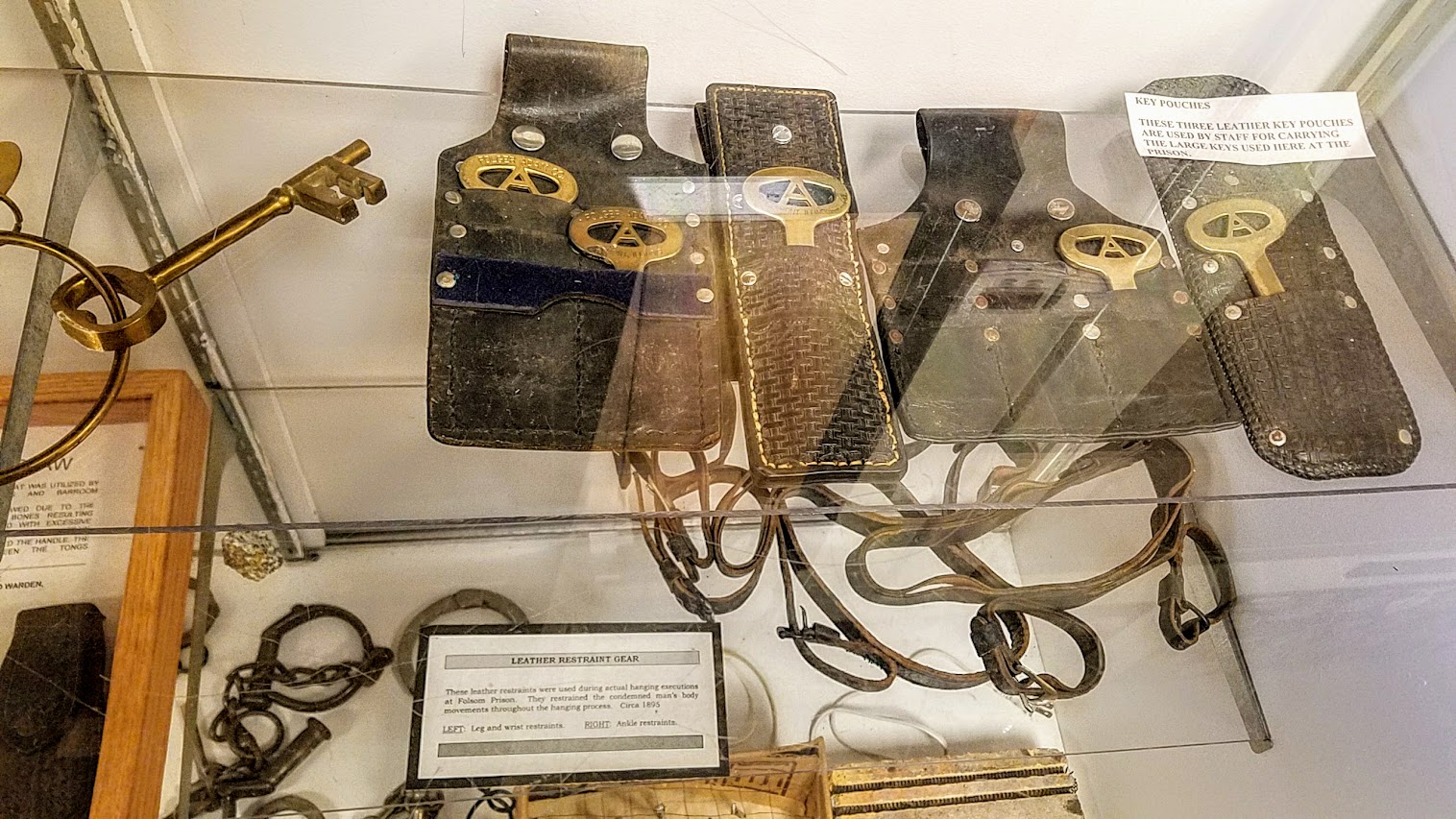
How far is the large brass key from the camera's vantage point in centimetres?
91

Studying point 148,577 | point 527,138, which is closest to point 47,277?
point 148,577

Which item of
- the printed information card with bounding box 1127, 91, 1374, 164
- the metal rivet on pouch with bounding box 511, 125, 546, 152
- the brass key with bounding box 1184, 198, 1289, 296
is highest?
the printed information card with bounding box 1127, 91, 1374, 164

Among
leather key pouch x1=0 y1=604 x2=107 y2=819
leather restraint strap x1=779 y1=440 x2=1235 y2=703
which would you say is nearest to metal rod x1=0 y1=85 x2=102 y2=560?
leather key pouch x1=0 y1=604 x2=107 y2=819

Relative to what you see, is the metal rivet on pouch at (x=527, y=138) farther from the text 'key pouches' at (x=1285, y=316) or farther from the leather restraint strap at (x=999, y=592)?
the text 'key pouches' at (x=1285, y=316)

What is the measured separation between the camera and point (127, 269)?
968 mm

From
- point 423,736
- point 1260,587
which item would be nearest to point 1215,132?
point 1260,587

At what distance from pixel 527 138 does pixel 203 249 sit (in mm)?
317

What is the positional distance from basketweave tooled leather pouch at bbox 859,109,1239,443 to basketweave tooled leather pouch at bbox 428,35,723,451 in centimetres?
19

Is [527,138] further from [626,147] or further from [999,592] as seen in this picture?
[999,592]

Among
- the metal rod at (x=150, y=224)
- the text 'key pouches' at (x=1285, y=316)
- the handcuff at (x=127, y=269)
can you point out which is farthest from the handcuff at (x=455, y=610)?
the text 'key pouches' at (x=1285, y=316)

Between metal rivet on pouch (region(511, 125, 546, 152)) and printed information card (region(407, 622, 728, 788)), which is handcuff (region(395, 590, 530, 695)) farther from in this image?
metal rivet on pouch (region(511, 125, 546, 152))

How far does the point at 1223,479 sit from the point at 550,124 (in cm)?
74

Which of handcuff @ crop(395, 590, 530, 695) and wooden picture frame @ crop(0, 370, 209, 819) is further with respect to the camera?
handcuff @ crop(395, 590, 530, 695)

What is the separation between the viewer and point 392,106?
1.10m
